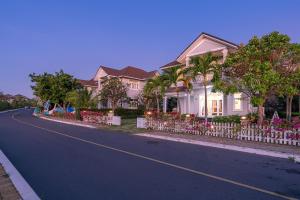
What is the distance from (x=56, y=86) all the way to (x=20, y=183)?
53.3 meters

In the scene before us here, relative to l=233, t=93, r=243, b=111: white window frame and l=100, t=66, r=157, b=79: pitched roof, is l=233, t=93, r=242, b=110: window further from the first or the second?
l=100, t=66, r=157, b=79: pitched roof

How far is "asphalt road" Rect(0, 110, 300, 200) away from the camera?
6.81 m

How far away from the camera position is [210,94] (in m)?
32.8

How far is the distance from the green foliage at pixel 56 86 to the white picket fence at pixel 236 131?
128 ft

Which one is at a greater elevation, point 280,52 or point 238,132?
point 280,52

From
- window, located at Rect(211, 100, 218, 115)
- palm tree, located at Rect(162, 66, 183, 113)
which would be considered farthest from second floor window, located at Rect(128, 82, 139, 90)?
window, located at Rect(211, 100, 218, 115)

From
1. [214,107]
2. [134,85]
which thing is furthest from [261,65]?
[134,85]

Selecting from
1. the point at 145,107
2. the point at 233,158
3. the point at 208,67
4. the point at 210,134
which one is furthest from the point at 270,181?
the point at 145,107

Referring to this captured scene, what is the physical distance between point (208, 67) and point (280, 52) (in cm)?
763

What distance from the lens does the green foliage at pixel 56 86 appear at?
193ft

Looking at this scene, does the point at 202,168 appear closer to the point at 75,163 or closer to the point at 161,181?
the point at 161,181

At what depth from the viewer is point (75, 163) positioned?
10.3 m

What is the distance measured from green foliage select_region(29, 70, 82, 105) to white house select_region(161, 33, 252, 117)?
93.8 ft

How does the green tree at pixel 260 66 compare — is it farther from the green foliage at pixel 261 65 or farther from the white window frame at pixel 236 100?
the white window frame at pixel 236 100
